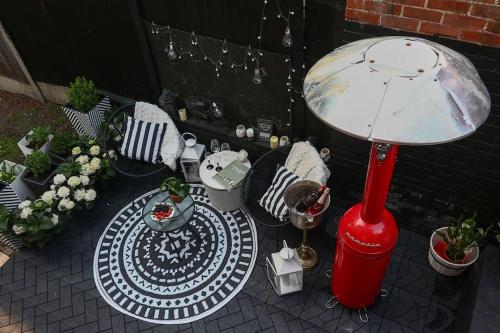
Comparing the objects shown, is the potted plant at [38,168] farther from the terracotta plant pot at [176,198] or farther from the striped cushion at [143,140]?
the terracotta plant pot at [176,198]

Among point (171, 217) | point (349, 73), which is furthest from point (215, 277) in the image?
point (349, 73)

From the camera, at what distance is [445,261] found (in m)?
5.35

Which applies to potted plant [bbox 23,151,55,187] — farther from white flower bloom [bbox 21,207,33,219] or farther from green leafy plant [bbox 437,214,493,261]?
green leafy plant [bbox 437,214,493,261]

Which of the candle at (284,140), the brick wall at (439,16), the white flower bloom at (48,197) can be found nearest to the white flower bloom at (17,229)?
the white flower bloom at (48,197)

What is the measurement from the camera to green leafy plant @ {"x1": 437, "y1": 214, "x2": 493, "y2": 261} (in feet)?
16.6

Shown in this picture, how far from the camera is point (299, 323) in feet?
17.5

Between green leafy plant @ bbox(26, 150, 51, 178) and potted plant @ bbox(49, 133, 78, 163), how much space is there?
1.25ft

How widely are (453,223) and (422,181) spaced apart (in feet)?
2.46

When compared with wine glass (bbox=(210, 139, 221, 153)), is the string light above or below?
above

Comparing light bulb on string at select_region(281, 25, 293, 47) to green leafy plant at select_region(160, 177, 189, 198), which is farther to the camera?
green leafy plant at select_region(160, 177, 189, 198)

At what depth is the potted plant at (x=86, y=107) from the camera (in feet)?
23.4

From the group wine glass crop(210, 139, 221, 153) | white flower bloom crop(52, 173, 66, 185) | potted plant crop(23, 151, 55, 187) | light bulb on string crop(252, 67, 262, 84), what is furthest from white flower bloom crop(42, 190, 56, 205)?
light bulb on string crop(252, 67, 262, 84)

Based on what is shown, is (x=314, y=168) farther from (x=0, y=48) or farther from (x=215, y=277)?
(x=0, y=48)

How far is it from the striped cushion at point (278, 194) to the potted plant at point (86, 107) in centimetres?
330
